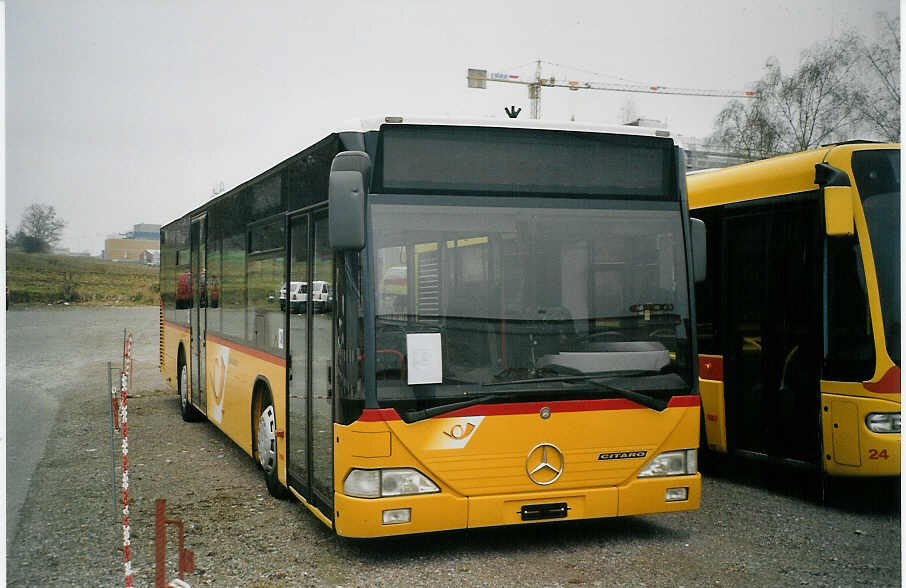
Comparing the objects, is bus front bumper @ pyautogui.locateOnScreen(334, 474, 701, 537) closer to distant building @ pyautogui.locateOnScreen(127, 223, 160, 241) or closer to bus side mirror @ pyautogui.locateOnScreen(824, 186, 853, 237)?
bus side mirror @ pyautogui.locateOnScreen(824, 186, 853, 237)

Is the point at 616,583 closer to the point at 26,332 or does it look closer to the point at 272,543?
the point at 272,543

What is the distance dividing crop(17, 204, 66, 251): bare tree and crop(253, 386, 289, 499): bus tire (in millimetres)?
11233

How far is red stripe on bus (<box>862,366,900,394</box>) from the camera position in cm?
704

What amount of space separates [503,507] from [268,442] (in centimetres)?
274

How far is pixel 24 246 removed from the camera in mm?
18922

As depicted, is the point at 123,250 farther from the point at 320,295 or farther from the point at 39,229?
the point at 320,295

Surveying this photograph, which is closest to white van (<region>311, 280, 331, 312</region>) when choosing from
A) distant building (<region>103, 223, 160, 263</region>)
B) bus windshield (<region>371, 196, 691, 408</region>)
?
bus windshield (<region>371, 196, 691, 408</region>)

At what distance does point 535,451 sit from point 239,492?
3.43 meters

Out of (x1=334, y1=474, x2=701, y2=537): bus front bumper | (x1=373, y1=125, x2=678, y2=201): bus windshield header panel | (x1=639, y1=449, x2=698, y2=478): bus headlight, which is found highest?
(x1=373, y1=125, x2=678, y2=201): bus windshield header panel

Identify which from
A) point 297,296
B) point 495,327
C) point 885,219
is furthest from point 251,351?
point 885,219

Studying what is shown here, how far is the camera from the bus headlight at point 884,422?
7.05 m

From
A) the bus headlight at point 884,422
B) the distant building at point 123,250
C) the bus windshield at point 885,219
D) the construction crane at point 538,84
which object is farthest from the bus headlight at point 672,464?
the construction crane at point 538,84

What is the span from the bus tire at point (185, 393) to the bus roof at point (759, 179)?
23.2ft

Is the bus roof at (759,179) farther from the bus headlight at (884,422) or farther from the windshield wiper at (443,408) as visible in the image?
the windshield wiper at (443,408)
